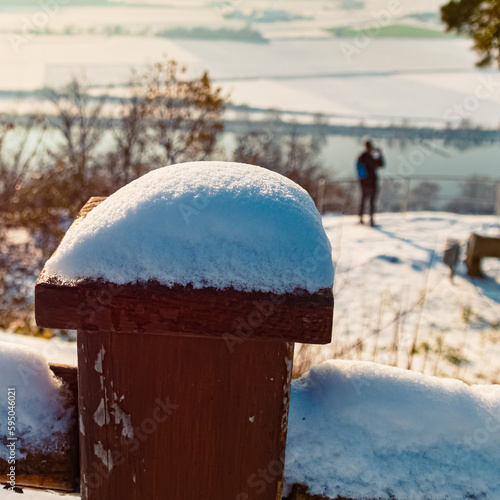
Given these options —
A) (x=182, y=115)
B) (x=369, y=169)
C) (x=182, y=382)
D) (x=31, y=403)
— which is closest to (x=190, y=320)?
(x=182, y=382)

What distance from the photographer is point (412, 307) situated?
18.9 ft

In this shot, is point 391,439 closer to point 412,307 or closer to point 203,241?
point 203,241

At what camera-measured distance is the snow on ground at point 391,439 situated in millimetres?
769

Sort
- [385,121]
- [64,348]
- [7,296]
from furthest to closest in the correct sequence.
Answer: [385,121] → [7,296] → [64,348]

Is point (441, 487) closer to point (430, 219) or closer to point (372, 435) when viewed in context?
point (372, 435)

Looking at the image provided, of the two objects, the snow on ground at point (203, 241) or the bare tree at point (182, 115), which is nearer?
the snow on ground at point (203, 241)

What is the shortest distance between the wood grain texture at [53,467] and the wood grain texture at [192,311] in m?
0.29

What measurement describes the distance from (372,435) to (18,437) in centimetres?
58

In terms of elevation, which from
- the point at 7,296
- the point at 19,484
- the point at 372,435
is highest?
the point at 372,435

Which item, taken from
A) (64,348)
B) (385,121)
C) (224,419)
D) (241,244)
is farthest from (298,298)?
A: (385,121)

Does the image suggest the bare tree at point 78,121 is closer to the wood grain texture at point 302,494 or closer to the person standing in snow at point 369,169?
the person standing in snow at point 369,169

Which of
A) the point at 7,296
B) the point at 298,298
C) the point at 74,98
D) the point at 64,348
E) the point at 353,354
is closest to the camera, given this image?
the point at 298,298

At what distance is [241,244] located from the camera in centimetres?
65

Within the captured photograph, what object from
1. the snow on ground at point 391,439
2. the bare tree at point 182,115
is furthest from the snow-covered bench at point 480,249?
the bare tree at point 182,115
